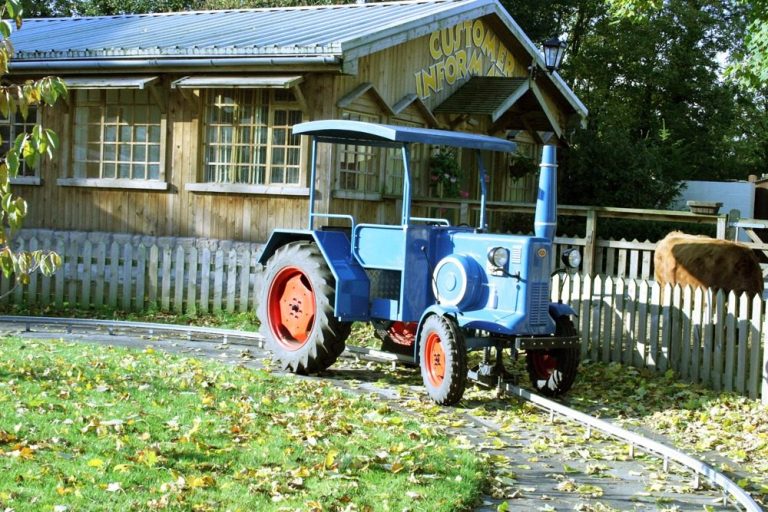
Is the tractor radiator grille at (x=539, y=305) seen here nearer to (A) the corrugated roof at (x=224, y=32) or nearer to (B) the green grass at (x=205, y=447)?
(B) the green grass at (x=205, y=447)

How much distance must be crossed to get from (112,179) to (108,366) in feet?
28.5

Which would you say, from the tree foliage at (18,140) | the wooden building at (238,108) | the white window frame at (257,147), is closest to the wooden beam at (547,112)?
the wooden building at (238,108)

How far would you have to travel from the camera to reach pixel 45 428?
6.75 meters

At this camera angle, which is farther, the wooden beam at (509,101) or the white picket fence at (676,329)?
the wooden beam at (509,101)

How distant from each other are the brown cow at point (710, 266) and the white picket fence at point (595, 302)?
495 mm

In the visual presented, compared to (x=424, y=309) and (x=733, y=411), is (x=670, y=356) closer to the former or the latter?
(x=733, y=411)

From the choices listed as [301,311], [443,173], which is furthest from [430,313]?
[443,173]

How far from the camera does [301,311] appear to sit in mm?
10828

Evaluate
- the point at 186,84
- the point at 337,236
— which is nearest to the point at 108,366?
the point at 337,236

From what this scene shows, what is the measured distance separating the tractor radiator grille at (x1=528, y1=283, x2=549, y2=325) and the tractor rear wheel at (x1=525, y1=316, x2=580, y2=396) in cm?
30

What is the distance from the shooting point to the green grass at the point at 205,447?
564cm

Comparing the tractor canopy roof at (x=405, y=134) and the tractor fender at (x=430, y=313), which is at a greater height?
the tractor canopy roof at (x=405, y=134)

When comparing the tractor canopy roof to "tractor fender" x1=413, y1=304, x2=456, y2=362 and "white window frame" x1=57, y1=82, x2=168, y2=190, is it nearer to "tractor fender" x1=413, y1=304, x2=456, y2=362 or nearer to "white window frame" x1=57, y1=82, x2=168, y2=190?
"tractor fender" x1=413, y1=304, x2=456, y2=362

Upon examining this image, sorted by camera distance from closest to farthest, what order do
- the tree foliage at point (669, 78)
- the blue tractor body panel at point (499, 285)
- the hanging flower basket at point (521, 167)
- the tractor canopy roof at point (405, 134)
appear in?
the blue tractor body panel at point (499, 285) → the tractor canopy roof at point (405, 134) → the hanging flower basket at point (521, 167) → the tree foliage at point (669, 78)
